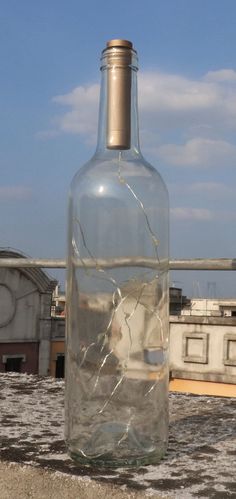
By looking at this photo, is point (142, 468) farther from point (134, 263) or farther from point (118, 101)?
point (118, 101)

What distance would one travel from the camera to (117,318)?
1183 millimetres

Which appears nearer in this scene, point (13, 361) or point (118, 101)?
point (118, 101)

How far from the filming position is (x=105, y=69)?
3.98 feet

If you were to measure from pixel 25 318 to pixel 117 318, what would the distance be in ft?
61.1

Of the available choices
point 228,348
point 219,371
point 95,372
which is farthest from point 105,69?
point 219,371

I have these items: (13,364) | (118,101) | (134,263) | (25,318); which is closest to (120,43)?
(118,101)

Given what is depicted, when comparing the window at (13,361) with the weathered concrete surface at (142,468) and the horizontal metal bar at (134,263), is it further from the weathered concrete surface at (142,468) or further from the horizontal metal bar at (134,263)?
the weathered concrete surface at (142,468)

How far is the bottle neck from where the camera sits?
1193 millimetres

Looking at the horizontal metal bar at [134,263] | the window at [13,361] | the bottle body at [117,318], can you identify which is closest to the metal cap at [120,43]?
the bottle body at [117,318]

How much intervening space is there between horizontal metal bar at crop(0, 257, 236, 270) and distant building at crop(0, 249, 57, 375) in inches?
613

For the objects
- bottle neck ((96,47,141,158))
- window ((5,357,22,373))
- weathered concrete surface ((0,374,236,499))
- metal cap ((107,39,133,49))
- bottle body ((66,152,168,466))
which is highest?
metal cap ((107,39,133,49))

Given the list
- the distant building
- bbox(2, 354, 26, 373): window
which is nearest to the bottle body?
the distant building

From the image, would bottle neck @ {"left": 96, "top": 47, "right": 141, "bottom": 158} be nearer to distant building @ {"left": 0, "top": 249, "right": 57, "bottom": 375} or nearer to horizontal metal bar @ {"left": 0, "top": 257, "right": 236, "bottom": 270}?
horizontal metal bar @ {"left": 0, "top": 257, "right": 236, "bottom": 270}

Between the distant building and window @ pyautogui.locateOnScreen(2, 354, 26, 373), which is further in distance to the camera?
window @ pyautogui.locateOnScreen(2, 354, 26, 373)
